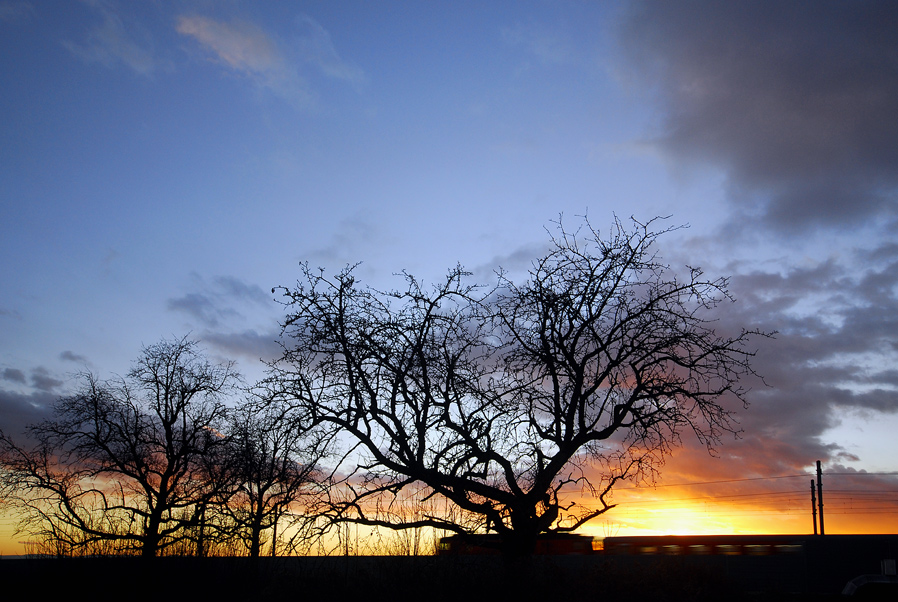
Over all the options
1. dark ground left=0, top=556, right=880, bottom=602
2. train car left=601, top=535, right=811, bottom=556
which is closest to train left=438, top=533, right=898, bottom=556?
train car left=601, top=535, right=811, bottom=556

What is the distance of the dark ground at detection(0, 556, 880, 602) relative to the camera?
10320 mm

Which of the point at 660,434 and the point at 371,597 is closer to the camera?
the point at 371,597

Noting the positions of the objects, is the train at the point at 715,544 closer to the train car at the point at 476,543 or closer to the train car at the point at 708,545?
the train car at the point at 708,545

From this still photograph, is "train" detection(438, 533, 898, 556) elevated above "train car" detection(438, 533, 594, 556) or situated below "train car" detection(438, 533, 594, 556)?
below

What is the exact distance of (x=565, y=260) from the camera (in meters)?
11.8

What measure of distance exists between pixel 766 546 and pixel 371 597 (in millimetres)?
17594

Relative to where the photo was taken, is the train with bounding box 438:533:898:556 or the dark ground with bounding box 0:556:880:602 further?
the train with bounding box 438:533:898:556

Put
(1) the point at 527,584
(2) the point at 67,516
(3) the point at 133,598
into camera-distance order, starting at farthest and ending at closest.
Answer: (2) the point at 67,516
(3) the point at 133,598
(1) the point at 527,584

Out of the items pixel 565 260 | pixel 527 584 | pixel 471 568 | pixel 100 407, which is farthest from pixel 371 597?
pixel 100 407

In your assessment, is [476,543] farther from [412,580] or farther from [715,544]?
[715,544]

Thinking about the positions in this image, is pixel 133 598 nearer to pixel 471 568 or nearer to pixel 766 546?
pixel 471 568

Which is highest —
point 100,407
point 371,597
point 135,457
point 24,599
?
point 100,407

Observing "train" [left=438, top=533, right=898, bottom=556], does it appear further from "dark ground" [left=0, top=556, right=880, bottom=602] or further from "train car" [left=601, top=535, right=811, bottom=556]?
"dark ground" [left=0, top=556, right=880, bottom=602]

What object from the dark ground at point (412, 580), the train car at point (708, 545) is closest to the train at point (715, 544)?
the train car at point (708, 545)
